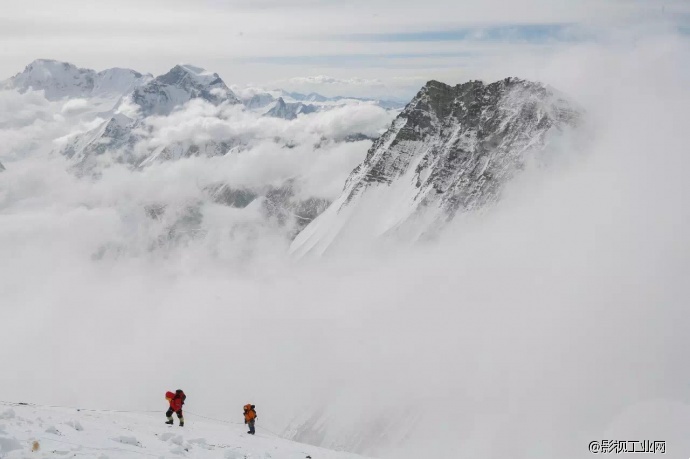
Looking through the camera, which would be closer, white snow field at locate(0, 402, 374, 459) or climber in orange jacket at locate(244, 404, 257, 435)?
white snow field at locate(0, 402, 374, 459)

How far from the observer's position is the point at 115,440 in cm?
2433

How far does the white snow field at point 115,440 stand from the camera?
21.8m

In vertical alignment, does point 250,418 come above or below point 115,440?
above

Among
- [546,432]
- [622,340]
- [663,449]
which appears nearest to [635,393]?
[546,432]

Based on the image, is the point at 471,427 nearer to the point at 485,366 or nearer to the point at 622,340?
the point at 485,366

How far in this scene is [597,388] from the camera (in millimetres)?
131500

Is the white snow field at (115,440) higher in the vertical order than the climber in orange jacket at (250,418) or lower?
lower

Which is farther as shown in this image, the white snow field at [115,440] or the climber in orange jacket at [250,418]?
the climber in orange jacket at [250,418]

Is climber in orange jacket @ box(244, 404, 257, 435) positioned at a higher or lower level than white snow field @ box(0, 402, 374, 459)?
higher

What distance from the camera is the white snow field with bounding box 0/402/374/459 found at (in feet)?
71.4

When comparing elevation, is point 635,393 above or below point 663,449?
above

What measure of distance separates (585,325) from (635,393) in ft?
187

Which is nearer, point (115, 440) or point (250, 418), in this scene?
point (115, 440)

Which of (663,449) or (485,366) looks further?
(485,366)
